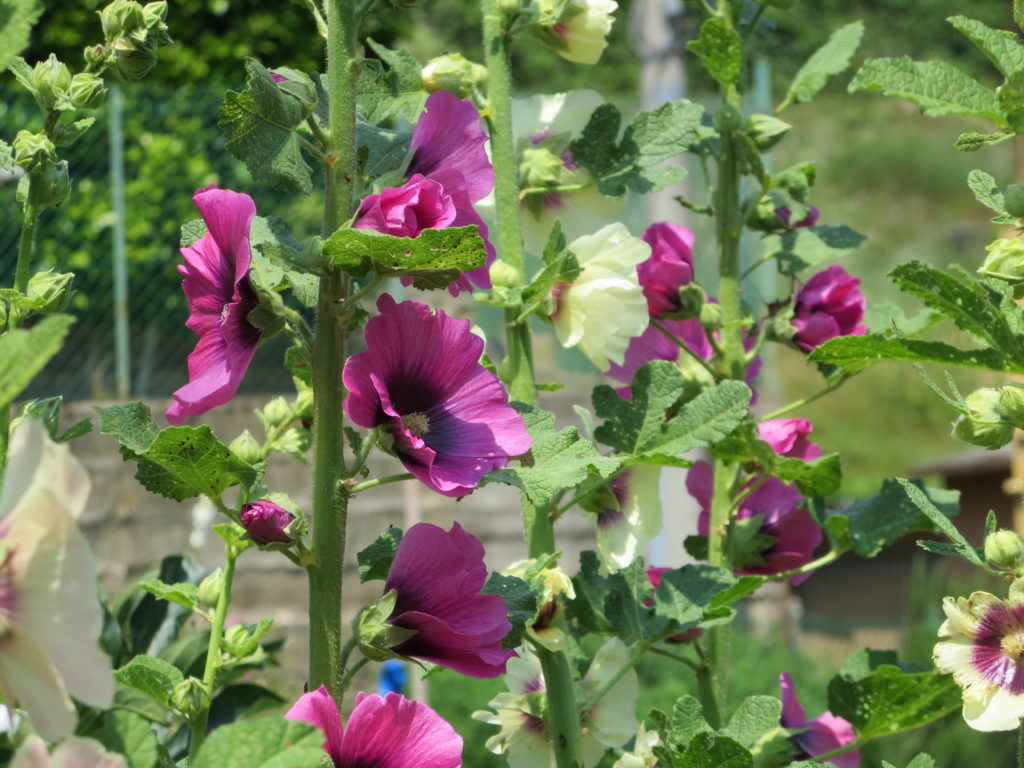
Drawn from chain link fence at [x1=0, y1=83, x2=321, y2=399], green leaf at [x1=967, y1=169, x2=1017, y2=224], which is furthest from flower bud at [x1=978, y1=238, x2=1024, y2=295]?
chain link fence at [x1=0, y1=83, x2=321, y2=399]

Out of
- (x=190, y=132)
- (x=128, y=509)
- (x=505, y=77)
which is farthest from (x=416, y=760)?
(x=190, y=132)

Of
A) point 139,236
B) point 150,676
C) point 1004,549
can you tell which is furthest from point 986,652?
point 139,236

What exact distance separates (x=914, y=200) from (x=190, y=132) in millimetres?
9095

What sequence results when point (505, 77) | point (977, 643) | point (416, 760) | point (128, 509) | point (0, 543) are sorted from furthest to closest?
point (128, 509)
point (505, 77)
point (977, 643)
point (416, 760)
point (0, 543)

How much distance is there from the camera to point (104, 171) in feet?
11.2

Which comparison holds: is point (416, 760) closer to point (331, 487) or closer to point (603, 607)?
point (331, 487)

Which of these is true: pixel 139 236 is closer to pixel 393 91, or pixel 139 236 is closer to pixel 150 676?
pixel 393 91

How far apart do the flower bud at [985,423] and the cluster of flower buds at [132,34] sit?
1.43ft

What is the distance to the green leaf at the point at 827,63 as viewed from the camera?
996mm

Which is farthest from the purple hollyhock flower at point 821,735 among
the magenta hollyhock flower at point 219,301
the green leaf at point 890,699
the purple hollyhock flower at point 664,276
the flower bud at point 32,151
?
the flower bud at point 32,151

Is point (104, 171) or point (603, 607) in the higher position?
point (603, 607)

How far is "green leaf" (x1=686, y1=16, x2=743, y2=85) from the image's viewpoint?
882 mm

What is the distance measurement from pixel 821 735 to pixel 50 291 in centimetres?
60

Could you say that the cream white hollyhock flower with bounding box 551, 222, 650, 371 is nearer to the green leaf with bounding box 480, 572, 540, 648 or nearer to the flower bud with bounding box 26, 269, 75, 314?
the green leaf with bounding box 480, 572, 540, 648
